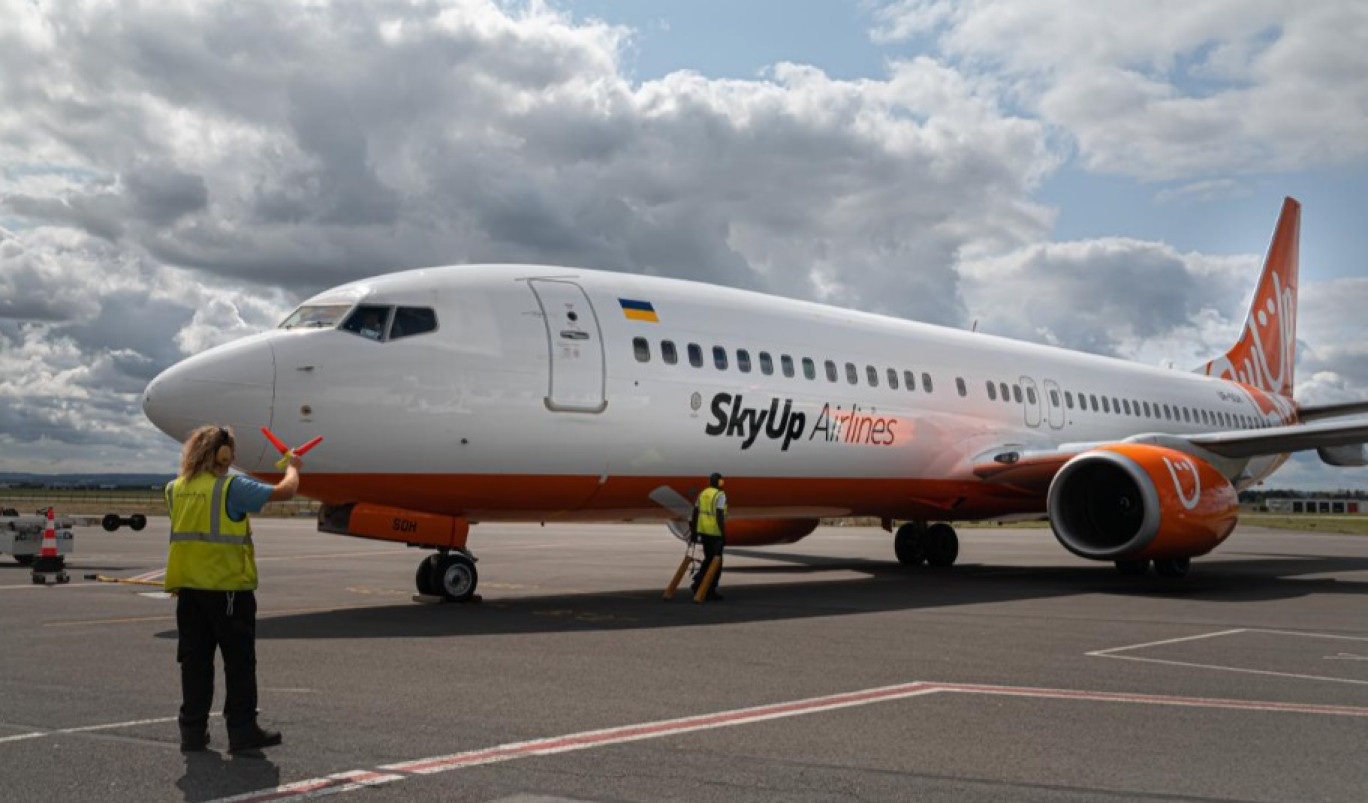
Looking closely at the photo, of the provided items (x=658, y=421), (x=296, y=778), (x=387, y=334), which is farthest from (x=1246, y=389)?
(x=296, y=778)

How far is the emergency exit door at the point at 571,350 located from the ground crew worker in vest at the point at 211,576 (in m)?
7.11

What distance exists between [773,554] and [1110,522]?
7.72 m

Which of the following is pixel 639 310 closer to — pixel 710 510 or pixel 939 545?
pixel 710 510

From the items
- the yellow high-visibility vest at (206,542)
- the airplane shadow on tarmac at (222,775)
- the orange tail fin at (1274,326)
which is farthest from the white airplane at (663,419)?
the orange tail fin at (1274,326)

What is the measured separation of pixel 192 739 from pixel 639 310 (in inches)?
370

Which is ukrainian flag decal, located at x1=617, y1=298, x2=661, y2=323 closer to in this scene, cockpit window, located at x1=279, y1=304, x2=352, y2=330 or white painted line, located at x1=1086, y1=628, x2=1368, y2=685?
cockpit window, located at x1=279, y1=304, x2=352, y2=330

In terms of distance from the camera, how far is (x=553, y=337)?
13.5 metres

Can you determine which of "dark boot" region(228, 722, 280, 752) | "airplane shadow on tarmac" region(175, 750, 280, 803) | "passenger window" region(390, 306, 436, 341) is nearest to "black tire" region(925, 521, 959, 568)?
"passenger window" region(390, 306, 436, 341)

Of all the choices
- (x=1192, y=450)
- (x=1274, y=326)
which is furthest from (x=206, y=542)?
(x=1274, y=326)

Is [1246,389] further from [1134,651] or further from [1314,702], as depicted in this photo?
[1314,702]

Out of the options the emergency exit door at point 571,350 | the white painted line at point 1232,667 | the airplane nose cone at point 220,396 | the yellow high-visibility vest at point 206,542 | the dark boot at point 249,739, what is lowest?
the white painted line at point 1232,667

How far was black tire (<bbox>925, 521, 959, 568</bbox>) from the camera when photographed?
22.5 meters

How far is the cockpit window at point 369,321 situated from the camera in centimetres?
1254

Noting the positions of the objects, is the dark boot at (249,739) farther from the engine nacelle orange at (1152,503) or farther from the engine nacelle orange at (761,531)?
the engine nacelle orange at (761,531)
